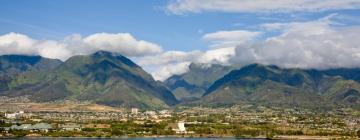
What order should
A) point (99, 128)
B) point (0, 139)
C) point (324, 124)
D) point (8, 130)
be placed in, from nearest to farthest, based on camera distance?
point (0, 139) → point (8, 130) → point (99, 128) → point (324, 124)

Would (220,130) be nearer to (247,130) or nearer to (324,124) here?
(247,130)

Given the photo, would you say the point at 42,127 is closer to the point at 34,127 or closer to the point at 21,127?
the point at 34,127

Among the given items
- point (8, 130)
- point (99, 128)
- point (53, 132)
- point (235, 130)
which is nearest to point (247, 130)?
point (235, 130)

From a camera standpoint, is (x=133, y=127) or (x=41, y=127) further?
(x=133, y=127)

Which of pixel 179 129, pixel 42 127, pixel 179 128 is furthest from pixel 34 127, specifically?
pixel 179 128

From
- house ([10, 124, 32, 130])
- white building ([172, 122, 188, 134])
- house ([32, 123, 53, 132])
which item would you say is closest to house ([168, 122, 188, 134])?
white building ([172, 122, 188, 134])

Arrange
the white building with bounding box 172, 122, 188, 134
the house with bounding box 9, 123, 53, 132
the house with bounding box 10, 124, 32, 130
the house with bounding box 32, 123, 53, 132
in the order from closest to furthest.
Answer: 1. the house with bounding box 32, 123, 53, 132
2. the house with bounding box 9, 123, 53, 132
3. the house with bounding box 10, 124, 32, 130
4. the white building with bounding box 172, 122, 188, 134

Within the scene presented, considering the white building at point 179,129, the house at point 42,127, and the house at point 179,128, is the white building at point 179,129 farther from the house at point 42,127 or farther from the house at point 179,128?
the house at point 42,127

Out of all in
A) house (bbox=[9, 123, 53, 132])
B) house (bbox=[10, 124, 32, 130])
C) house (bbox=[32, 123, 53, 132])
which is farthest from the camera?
house (bbox=[10, 124, 32, 130])

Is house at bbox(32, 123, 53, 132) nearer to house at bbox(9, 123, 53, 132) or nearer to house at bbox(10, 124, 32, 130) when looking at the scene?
house at bbox(9, 123, 53, 132)

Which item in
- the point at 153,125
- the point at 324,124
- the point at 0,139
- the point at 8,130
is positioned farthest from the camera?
the point at 324,124
